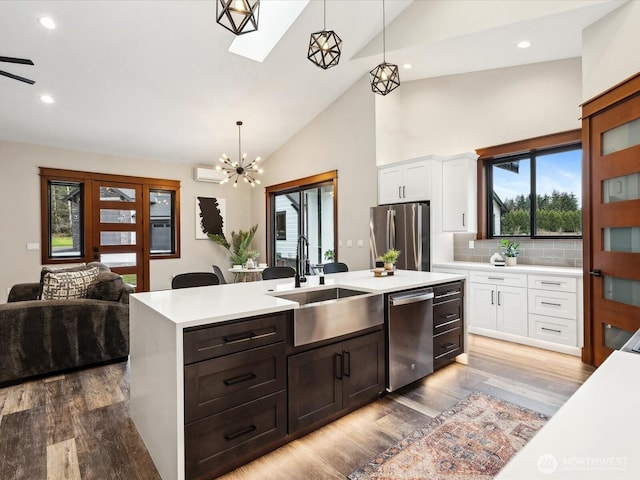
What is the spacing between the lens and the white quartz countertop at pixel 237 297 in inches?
70.2

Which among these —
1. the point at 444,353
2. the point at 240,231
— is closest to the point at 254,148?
the point at 240,231

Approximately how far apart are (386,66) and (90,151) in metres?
5.77

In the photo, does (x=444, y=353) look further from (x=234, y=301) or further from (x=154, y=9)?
(x=154, y=9)

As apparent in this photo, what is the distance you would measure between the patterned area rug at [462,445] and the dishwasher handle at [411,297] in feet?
2.71

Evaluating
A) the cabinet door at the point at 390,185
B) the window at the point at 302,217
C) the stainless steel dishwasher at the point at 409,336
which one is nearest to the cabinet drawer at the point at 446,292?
the stainless steel dishwasher at the point at 409,336

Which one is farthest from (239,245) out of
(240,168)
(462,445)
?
(462,445)

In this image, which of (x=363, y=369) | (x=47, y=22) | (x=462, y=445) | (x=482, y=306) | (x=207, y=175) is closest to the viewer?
(x=462, y=445)

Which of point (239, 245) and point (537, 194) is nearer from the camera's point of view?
point (537, 194)

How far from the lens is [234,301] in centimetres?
214

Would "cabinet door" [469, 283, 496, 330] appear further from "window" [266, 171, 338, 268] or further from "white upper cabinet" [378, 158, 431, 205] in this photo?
"window" [266, 171, 338, 268]

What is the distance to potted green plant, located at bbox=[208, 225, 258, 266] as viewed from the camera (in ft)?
24.6

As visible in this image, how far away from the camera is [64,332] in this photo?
3.20 m

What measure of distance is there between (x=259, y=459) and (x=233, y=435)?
1.07 feet

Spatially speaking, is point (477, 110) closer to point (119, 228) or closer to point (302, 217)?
point (302, 217)
